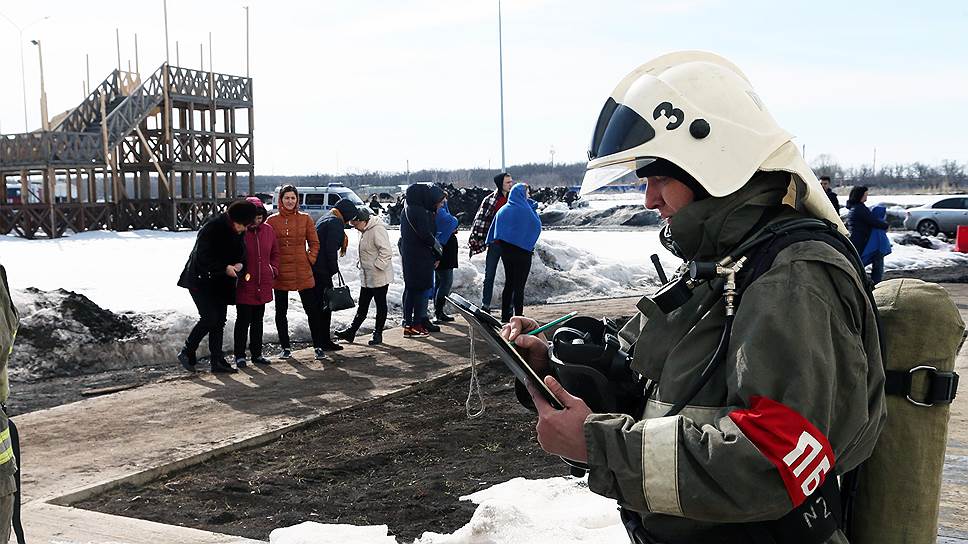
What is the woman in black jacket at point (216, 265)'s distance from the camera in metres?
8.91

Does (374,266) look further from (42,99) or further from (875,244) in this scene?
(42,99)

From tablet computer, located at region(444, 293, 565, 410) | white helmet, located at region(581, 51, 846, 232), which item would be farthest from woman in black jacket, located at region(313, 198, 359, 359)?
white helmet, located at region(581, 51, 846, 232)

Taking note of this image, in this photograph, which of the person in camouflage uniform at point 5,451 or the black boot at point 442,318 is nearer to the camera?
the person in camouflage uniform at point 5,451

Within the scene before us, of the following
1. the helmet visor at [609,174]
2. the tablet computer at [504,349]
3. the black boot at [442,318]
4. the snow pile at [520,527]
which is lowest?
the black boot at [442,318]

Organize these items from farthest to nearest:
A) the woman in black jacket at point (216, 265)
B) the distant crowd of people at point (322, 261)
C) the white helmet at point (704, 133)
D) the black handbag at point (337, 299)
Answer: the black handbag at point (337, 299), the distant crowd of people at point (322, 261), the woman in black jacket at point (216, 265), the white helmet at point (704, 133)

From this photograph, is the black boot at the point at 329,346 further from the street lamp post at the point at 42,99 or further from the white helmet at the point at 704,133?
the street lamp post at the point at 42,99

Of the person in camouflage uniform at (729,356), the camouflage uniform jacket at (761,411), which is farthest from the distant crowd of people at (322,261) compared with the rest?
the camouflage uniform jacket at (761,411)

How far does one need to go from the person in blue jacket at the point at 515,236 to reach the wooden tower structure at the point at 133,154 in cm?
1981

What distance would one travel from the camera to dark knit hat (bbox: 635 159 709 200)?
2.07 metres

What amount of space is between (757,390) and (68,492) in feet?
16.1

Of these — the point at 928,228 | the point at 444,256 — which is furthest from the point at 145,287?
the point at 928,228

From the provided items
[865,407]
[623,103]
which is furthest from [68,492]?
[865,407]

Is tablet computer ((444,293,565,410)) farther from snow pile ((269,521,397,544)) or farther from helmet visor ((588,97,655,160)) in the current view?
snow pile ((269,521,397,544))

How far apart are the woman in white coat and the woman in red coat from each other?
4.15ft
